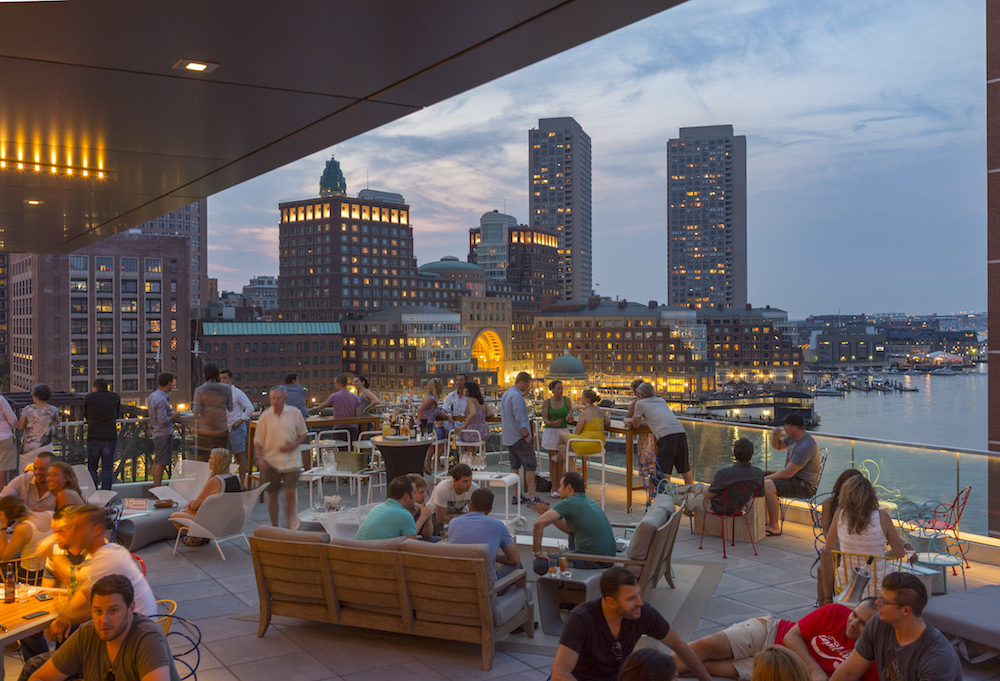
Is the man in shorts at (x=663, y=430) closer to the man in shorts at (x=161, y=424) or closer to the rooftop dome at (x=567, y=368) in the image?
the man in shorts at (x=161, y=424)

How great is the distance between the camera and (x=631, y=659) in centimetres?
336

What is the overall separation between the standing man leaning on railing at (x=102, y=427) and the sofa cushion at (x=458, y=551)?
24.1 ft

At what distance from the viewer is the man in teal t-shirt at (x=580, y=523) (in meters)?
6.41

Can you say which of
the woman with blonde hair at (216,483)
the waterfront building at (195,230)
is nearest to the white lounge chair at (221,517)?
the woman with blonde hair at (216,483)

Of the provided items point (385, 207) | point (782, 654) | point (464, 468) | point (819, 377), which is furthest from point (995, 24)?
point (819, 377)

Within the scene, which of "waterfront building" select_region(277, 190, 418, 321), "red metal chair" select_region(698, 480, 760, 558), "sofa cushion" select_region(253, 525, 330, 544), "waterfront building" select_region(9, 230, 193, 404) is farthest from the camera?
"waterfront building" select_region(277, 190, 418, 321)

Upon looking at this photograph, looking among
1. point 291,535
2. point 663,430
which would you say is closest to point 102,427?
point 291,535

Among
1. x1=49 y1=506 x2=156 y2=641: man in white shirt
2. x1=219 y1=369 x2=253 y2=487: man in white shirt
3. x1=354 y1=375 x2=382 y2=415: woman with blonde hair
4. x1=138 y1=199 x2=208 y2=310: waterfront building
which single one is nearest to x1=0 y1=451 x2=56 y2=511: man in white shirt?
x1=49 y1=506 x2=156 y2=641: man in white shirt

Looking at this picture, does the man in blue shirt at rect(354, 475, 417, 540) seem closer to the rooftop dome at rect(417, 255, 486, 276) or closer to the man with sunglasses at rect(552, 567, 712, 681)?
the man with sunglasses at rect(552, 567, 712, 681)

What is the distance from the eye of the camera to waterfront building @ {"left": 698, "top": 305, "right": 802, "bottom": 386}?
151 m

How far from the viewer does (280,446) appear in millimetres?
9219

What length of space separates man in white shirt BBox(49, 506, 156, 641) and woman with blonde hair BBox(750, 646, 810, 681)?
334 centimetres

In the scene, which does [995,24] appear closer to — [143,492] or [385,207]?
[143,492]

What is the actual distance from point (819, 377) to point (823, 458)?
186271mm
